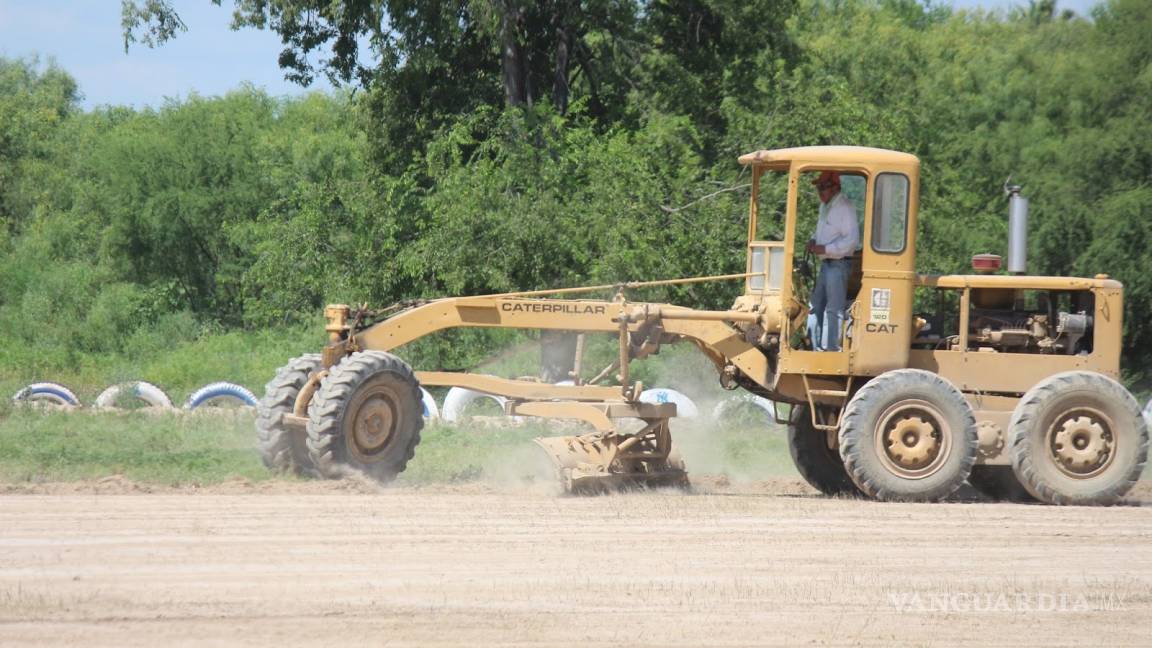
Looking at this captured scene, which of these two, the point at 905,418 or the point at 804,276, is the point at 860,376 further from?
the point at 804,276

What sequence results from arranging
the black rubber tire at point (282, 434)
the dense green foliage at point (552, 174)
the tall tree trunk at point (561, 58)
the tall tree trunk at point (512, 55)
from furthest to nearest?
the tall tree trunk at point (561, 58), the tall tree trunk at point (512, 55), the dense green foliage at point (552, 174), the black rubber tire at point (282, 434)

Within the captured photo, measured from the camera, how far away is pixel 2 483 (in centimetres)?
1255

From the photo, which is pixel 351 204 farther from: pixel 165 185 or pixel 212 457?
pixel 165 185

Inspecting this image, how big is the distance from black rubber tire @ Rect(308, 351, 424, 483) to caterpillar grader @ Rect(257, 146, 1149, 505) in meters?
0.01

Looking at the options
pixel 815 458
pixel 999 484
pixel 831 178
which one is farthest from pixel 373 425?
pixel 999 484

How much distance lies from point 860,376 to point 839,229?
4.27 ft

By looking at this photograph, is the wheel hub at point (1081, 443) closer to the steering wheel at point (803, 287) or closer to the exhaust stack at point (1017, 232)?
the exhaust stack at point (1017, 232)

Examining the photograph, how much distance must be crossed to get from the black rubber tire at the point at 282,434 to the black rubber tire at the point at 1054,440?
20.2ft

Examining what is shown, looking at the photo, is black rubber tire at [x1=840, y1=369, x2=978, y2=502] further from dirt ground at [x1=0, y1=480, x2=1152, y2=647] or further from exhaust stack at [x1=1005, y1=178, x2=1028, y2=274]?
exhaust stack at [x1=1005, y1=178, x2=1028, y2=274]

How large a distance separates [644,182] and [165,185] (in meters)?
17.7

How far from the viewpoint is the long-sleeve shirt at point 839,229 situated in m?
12.2

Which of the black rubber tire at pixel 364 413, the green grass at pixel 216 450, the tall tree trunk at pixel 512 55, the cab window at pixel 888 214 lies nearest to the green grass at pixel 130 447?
the green grass at pixel 216 450

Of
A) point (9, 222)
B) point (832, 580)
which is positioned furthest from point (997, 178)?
point (9, 222)

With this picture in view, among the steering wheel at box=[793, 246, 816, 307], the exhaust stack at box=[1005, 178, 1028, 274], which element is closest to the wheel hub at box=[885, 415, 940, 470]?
the steering wheel at box=[793, 246, 816, 307]
